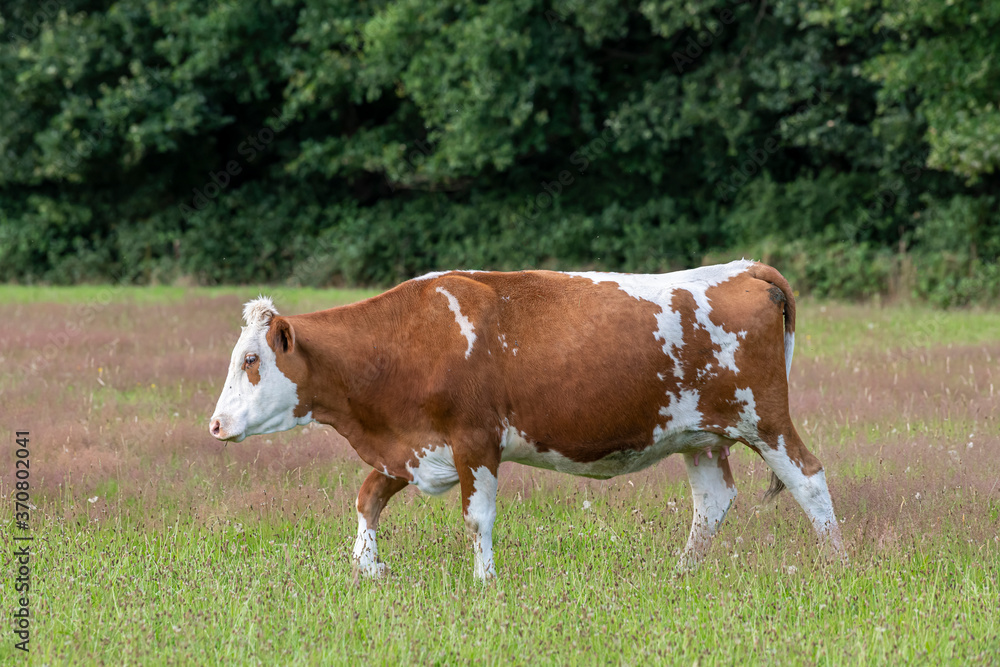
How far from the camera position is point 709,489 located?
5910mm

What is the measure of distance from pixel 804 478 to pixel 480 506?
181cm

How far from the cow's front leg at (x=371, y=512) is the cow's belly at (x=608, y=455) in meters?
0.72

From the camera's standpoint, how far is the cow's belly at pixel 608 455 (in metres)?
5.48

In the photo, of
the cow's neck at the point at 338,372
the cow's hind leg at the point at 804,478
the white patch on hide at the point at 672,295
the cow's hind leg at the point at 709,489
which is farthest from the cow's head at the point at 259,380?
the cow's hind leg at the point at 804,478

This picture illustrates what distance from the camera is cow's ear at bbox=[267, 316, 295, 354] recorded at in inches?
207

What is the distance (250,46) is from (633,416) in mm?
21546

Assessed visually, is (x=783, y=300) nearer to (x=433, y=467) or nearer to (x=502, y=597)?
(x=433, y=467)

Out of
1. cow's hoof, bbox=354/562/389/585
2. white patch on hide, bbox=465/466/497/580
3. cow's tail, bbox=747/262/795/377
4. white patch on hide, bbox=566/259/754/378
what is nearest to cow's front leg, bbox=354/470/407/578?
cow's hoof, bbox=354/562/389/585

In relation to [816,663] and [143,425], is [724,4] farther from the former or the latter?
[816,663]

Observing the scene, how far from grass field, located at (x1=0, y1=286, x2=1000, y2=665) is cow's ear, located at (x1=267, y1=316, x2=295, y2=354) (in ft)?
3.83

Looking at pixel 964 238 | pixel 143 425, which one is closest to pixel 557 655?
pixel 143 425

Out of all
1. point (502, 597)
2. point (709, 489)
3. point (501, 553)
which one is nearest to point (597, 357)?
point (709, 489)

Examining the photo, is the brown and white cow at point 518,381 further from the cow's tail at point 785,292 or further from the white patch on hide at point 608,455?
the cow's tail at point 785,292

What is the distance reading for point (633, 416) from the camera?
5.45 metres
